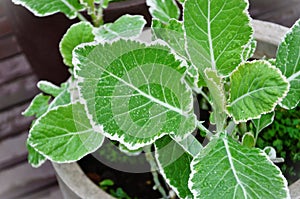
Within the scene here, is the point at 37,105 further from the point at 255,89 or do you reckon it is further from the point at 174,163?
the point at 255,89


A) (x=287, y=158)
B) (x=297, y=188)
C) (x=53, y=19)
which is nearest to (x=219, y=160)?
(x=297, y=188)

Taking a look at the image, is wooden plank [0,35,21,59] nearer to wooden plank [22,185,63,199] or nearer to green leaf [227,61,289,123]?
wooden plank [22,185,63,199]

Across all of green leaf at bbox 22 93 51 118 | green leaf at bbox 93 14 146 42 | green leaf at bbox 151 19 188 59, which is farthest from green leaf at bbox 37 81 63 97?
green leaf at bbox 151 19 188 59

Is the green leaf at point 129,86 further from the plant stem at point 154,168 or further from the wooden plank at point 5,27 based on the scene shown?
the wooden plank at point 5,27

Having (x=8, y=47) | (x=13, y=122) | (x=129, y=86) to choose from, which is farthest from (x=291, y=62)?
(x=8, y=47)

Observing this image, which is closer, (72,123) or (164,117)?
(164,117)

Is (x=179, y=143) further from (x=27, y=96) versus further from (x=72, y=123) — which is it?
(x=27, y=96)
